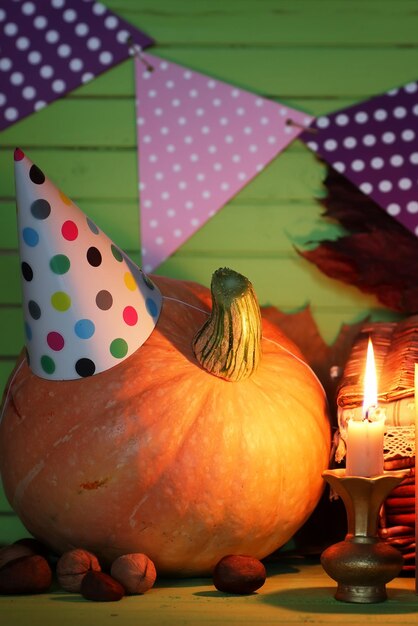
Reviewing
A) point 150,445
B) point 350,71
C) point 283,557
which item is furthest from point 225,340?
point 350,71

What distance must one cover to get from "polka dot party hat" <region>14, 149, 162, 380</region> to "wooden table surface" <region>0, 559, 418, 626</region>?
33 centimetres

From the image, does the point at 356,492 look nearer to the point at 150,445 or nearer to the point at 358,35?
the point at 150,445

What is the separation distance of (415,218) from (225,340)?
1.85 ft

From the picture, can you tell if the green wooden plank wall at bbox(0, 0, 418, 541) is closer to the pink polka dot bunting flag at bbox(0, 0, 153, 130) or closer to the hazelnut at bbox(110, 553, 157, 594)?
the pink polka dot bunting flag at bbox(0, 0, 153, 130)

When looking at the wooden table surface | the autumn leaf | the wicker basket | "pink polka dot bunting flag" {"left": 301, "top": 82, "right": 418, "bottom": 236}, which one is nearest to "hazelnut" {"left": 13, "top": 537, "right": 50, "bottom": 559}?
the wooden table surface

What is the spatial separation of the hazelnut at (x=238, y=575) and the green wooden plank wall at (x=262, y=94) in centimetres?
60

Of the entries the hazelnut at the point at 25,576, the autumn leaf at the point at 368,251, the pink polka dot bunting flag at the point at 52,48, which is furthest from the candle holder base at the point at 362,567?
the pink polka dot bunting flag at the point at 52,48

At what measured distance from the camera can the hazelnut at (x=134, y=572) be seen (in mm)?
1392

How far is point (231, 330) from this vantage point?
149cm

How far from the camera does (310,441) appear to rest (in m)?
1.55

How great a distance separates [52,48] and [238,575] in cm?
104

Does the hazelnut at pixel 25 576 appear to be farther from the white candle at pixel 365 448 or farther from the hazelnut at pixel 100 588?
the white candle at pixel 365 448

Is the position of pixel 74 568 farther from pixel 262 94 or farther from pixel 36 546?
pixel 262 94

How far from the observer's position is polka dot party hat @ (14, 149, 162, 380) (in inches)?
57.9
